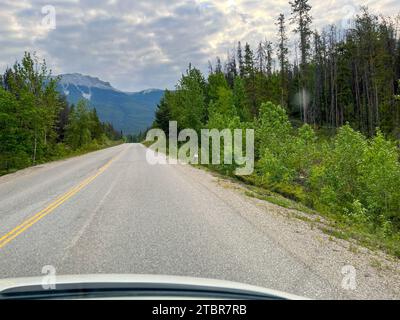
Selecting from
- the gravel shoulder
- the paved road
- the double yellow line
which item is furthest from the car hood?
the double yellow line

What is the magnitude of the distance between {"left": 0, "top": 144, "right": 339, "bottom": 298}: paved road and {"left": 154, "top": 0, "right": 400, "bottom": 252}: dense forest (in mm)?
3211

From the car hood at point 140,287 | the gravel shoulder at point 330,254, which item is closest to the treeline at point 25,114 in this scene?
the gravel shoulder at point 330,254

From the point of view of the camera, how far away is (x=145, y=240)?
7266mm

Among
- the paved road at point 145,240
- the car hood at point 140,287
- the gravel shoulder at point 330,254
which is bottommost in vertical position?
the gravel shoulder at point 330,254

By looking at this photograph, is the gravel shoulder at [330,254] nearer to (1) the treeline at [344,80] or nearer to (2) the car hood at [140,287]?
(2) the car hood at [140,287]

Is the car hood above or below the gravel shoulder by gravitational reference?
above

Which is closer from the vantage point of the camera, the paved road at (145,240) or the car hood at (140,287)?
the car hood at (140,287)

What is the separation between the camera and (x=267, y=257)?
6.20 meters

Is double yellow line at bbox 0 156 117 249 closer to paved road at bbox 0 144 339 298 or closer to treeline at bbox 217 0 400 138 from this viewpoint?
paved road at bbox 0 144 339 298

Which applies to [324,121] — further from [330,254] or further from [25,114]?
[330,254]

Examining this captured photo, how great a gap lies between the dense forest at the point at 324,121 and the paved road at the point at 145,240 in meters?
3.21

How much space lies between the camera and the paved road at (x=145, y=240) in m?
5.53

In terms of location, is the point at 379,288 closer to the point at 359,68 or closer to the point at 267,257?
the point at 267,257

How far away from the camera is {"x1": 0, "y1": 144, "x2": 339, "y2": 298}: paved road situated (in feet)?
18.1
